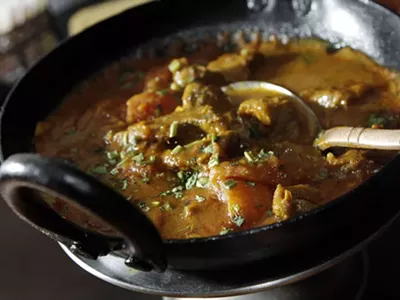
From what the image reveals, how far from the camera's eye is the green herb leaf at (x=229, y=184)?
5.65 feet

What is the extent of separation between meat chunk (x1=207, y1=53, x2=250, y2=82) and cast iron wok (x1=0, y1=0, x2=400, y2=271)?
0.82 feet

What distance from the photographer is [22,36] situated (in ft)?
12.3

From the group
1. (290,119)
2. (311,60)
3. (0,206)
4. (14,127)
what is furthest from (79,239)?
(0,206)

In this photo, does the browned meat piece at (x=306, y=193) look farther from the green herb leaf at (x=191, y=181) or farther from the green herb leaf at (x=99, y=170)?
the green herb leaf at (x=99, y=170)

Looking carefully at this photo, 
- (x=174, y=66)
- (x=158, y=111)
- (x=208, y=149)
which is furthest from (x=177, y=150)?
(x=174, y=66)

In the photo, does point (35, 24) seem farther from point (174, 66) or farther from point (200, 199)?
point (200, 199)

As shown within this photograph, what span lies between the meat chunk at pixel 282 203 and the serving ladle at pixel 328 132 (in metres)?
0.31

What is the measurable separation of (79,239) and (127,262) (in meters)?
0.13

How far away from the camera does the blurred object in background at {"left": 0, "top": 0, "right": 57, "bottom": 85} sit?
3.69m

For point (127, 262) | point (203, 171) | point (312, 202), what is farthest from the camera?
point (203, 171)

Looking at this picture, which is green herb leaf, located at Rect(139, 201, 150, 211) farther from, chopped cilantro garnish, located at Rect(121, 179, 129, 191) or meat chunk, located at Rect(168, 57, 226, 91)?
meat chunk, located at Rect(168, 57, 226, 91)

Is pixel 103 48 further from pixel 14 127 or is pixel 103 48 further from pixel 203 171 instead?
pixel 203 171

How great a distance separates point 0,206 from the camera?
293 cm

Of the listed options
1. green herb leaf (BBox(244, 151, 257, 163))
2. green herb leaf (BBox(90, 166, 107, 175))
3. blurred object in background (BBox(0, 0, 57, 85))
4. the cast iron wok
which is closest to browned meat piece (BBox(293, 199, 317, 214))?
the cast iron wok
